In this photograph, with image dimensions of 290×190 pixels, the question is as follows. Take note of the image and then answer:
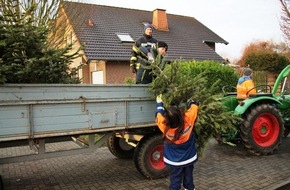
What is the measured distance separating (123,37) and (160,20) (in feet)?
16.9

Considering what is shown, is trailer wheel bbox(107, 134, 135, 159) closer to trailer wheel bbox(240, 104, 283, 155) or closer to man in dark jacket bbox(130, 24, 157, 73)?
man in dark jacket bbox(130, 24, 157, 73)

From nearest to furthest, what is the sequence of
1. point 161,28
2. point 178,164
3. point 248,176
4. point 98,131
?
point 178,164 → point 98,131 → point 248,176 → point 161,28

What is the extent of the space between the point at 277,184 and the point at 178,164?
197cm

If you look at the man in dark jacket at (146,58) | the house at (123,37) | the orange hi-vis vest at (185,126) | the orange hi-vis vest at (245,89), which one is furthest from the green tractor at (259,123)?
the house at (123,37)

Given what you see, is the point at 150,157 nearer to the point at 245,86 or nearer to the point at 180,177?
the point at 180,177

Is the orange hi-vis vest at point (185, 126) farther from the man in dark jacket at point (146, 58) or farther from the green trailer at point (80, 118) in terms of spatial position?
the man in dark jacket at point (146, 58)

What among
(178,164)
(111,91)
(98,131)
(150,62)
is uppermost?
(150,62)

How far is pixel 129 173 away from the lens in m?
5.72

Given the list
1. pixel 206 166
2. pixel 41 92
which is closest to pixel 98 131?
pixel 41 92

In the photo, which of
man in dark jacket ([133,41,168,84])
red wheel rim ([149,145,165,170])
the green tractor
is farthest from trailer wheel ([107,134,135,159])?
the green tractor

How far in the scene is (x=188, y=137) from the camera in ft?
13.2

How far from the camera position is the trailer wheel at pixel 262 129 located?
21.7ft

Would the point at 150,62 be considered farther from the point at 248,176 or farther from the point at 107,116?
the point at 248,176

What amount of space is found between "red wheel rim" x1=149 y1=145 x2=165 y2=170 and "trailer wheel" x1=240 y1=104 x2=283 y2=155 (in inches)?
83.2
